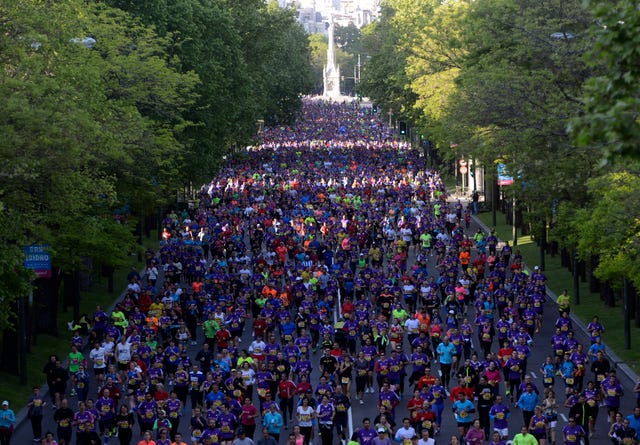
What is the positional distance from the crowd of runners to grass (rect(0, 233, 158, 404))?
611 millimetres

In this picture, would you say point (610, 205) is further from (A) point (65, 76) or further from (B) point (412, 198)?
(B) point (412, 198)

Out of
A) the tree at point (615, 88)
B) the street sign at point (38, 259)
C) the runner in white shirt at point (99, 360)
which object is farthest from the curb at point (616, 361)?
the tree at point (615, 88)

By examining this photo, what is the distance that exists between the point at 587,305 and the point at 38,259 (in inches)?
682

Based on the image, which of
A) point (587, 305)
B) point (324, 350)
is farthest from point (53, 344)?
point (587, 305)

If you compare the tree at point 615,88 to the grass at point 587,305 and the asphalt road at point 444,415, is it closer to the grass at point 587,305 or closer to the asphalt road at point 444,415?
the asphalt road at point 444,415

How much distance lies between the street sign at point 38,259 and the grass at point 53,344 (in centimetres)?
252

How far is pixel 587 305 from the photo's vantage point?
132 ft

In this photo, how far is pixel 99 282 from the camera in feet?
147

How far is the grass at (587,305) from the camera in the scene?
3299 cm

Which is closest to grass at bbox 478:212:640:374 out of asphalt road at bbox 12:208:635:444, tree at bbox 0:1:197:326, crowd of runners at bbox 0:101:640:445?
crowd of runners at bbox 0:101:640:445

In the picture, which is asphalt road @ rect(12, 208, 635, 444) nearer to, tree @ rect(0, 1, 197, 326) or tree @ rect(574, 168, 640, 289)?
tree @ rect(574, 168, 640, 289)

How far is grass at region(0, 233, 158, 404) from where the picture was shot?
2936 centimetres

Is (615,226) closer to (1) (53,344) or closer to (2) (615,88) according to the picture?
(2) (615,88)

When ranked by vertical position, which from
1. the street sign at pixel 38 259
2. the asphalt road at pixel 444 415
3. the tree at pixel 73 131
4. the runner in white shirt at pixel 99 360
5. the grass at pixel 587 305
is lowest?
the grass at pixel 587 305
